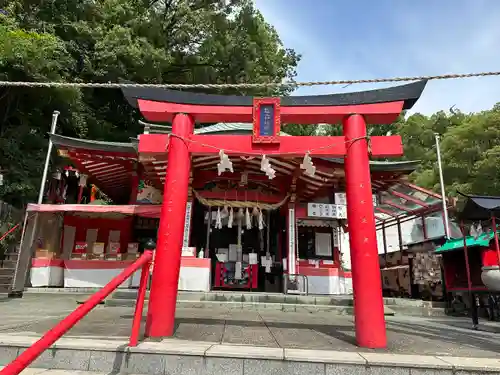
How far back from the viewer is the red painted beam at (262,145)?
5625mm

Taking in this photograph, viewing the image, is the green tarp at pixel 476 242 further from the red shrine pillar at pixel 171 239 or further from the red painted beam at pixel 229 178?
the red shrine pillar at pixel 171 239

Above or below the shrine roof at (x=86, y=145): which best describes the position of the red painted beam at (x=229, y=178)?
below

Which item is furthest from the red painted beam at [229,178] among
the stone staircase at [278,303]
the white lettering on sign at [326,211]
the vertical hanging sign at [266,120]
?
the vertical hanging sign at [266,120]

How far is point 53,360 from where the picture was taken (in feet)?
12.3

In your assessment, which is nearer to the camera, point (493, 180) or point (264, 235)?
point (264, 235)

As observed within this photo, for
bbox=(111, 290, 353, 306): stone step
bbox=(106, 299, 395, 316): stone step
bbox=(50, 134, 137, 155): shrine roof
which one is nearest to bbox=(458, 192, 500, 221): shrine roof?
bbox=(106, 299, 395, 316): stone step

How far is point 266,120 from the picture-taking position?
224 inches

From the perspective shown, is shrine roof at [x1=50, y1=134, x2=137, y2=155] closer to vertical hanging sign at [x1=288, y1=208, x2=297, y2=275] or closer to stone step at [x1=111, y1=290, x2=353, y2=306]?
stone step at [x1=111, y1=290, x2=353, y2=306]

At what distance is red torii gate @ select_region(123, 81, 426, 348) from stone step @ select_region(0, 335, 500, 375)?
1.43 meters

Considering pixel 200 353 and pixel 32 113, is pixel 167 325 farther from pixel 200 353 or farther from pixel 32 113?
pixel 32 113

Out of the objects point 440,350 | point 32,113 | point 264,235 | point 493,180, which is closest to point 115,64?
point 32,113

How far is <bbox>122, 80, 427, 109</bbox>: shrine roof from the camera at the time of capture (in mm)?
5664

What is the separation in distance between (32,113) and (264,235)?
1416 centimetres

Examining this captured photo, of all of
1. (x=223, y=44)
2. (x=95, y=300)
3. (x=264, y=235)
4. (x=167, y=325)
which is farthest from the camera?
(x=223, y=44)
